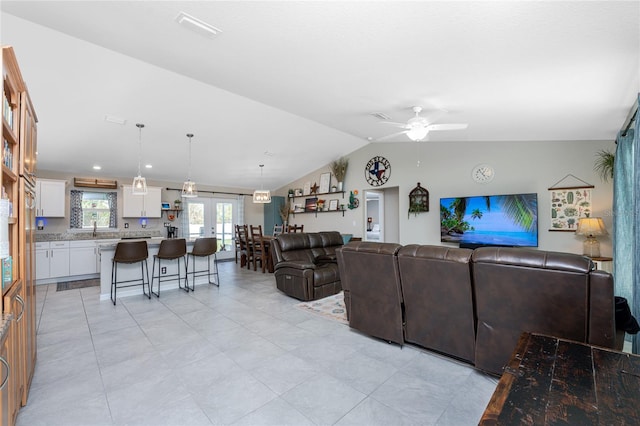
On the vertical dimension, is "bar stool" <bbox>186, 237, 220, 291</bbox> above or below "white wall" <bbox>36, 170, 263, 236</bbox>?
below

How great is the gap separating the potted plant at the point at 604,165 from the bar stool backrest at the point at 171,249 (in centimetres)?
654

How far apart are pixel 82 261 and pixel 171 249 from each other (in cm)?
282

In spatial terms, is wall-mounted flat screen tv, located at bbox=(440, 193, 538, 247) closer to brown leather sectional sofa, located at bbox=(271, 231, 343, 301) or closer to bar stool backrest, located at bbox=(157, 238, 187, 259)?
brown leather sectional sofa, located at bbox=(271, 231, 343, 301)

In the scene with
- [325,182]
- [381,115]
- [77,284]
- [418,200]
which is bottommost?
[77,284]

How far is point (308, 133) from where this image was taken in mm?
6211

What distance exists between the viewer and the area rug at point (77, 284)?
5.48m

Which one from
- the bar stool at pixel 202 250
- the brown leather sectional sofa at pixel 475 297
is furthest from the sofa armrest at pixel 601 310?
the bar stool at pixel 202 250

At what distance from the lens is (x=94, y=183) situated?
6688 millimetres

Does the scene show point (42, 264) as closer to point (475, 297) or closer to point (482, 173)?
point (475, 297)

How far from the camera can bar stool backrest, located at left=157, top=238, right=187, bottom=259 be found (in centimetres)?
485

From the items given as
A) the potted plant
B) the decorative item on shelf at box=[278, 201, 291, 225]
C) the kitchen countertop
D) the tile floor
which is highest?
the potted plant

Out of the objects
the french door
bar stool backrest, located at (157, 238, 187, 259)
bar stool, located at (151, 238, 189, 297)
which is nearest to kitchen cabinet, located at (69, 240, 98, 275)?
the french door

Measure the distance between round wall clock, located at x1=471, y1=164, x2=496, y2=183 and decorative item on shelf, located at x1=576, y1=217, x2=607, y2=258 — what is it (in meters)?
1.49

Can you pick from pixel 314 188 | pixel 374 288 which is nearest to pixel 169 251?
pixel 374 288
